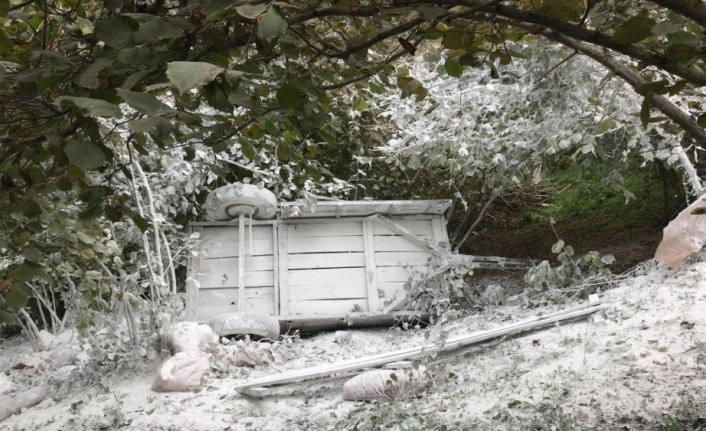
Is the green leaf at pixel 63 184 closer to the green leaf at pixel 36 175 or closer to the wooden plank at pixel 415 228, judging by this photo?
the green leaf at pixel 36 175

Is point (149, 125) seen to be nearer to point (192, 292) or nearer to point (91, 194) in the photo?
point (91, 194)

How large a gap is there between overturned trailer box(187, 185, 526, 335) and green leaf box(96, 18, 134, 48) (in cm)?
485

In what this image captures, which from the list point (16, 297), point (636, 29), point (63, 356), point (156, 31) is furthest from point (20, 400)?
point (636, 29)

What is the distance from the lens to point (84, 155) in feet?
3.55

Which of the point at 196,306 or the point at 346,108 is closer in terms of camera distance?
the point at 196,306

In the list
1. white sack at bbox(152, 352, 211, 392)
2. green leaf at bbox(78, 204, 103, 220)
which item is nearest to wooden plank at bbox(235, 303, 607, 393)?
white sack at bbox(152, 352, 211, 392)

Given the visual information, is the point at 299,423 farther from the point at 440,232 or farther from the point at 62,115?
the point at 440,232

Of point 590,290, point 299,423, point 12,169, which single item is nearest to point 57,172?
point 12,169

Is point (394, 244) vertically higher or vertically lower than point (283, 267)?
higher

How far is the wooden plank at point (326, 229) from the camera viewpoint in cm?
653

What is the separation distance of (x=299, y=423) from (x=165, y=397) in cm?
108

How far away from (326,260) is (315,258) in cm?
11

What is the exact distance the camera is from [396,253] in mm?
6527

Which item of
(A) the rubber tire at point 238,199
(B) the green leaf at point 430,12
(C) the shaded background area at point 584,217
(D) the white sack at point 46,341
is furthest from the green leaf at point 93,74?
(D) the white sack at point 46,341
